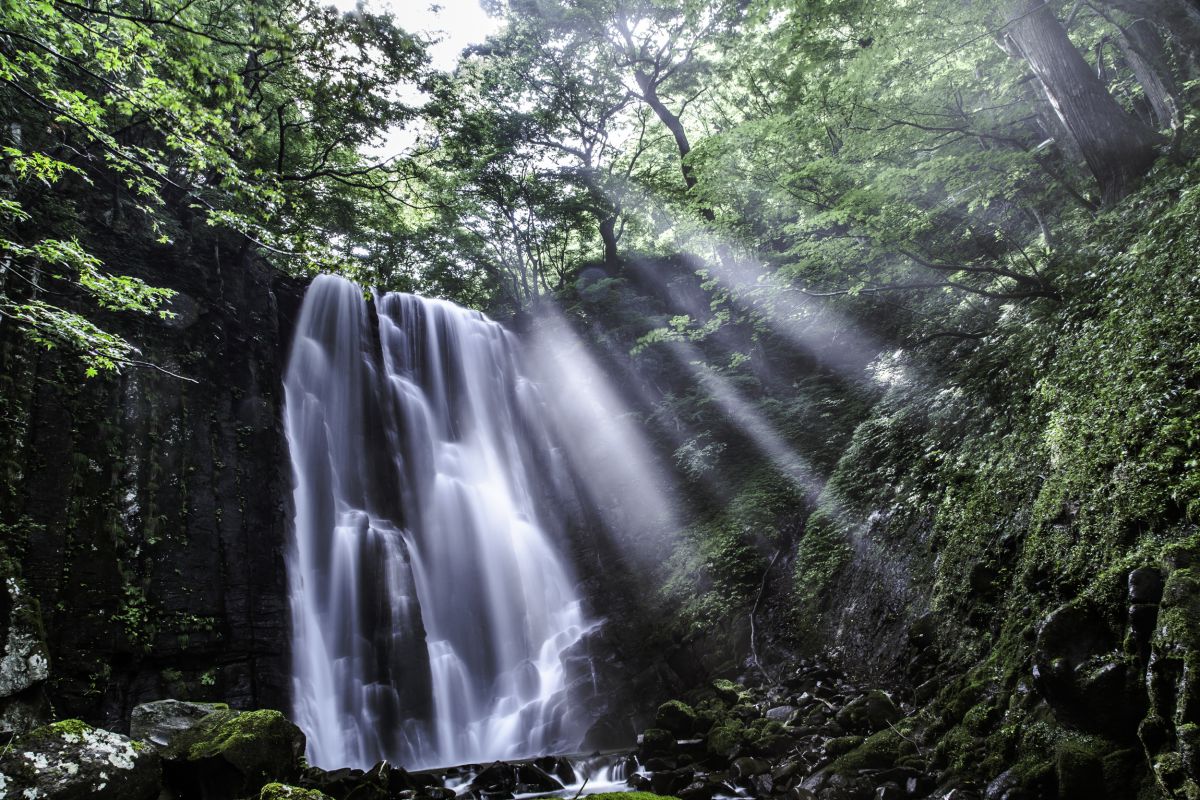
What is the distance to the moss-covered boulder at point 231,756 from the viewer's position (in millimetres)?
4754

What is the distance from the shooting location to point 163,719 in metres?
5.51

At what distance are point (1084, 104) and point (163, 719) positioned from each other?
12034 mm

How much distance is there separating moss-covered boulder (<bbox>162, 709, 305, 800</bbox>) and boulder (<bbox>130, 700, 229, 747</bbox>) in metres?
0.11

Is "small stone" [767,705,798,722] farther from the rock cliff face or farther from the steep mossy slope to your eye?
the rock cliff face

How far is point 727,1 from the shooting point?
1712cm

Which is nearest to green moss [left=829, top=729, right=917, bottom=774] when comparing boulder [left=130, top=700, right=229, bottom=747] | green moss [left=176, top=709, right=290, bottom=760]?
green moss [left=176, top=709, right=290, bottom=760]

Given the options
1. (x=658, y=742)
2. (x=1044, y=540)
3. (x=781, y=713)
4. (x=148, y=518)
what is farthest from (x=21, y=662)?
(x=1044, y=540)

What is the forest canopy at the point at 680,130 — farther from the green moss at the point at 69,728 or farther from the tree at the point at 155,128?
→ the green moss at the point at 69,728

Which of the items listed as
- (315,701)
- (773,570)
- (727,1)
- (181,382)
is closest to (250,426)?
(181,382)

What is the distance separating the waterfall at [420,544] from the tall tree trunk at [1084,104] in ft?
36.4

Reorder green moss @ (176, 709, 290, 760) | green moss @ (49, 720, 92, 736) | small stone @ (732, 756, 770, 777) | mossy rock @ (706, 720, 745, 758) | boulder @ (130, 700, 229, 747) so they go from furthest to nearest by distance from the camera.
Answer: mossy rock @ (706, 720, 745, 758) < small stone @ (732, 756, 770, 777) < boulder @ (130, 700, 229, 747) < green moss @ (176, 709, 290, 760) < green moss @ (49, 720, 92, 736)

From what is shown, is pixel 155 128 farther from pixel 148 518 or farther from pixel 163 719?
pixel 163 719

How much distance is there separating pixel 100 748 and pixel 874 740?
618 centimetres

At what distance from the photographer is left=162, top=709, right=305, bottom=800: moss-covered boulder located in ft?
15.6
